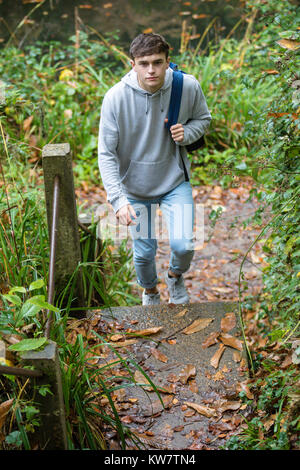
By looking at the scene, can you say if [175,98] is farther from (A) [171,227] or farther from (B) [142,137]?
(A) [171,227]

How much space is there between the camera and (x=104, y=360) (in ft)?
10.8

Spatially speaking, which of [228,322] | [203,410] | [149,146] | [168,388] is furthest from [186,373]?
[149,146]

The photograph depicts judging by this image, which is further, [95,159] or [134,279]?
[95,159]

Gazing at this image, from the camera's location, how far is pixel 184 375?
3.23 metres

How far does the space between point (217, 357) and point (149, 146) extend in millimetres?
1475

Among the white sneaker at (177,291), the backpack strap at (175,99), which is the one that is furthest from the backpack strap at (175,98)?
the white sneaker at (177,291)

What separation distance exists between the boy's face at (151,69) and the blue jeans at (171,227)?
2.50 feet

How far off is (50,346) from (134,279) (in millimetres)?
3625

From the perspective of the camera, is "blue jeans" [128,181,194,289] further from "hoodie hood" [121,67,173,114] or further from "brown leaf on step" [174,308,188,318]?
"hoodie hood" [121,67,173,114]

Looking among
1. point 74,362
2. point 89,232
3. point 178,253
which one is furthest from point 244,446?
point 89,232

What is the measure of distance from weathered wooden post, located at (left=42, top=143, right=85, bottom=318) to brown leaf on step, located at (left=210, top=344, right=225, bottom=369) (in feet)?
3.07

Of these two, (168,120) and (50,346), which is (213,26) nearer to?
(168,120)

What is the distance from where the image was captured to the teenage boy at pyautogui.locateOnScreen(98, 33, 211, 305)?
11.4 ft

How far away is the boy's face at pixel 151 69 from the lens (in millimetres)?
3426
